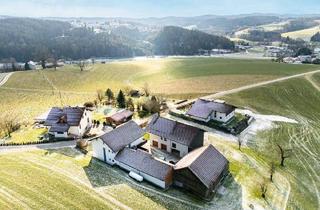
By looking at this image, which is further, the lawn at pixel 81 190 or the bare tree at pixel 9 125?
the bare tree at pixel 9 125

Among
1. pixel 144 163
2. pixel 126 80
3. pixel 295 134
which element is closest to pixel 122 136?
pixel 144 163

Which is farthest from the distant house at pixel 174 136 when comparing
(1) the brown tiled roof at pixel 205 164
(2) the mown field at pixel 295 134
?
(2) the mown field at pixel 295 134

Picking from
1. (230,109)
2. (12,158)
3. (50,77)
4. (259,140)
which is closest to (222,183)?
(259,140)

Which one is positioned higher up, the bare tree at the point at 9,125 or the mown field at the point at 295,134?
the bare tree at the point at 9,125

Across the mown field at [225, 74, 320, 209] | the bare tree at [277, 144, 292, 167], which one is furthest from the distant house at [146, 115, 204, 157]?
the bare tree at [277, 144, 292, 167]

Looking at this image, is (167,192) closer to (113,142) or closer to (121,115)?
(113,142)

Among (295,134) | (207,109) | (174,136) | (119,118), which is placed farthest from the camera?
(207,109)

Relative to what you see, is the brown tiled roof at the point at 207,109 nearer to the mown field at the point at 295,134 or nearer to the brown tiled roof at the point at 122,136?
the mown field at the point at 295,134

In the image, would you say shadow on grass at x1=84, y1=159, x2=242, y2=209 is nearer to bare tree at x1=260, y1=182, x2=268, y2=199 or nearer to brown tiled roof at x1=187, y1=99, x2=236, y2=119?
bare tree at x1=260, y1=182, x2=268, y2=199
